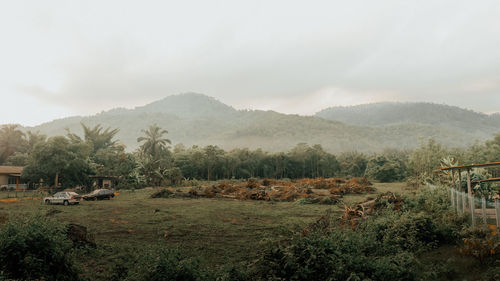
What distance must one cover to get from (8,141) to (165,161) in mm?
28384

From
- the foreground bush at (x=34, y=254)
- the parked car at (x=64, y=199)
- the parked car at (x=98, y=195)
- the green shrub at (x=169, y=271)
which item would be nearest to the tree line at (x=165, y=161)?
the parked car at (x=98, y=195)

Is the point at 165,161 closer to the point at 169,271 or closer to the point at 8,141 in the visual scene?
the point at 8,141

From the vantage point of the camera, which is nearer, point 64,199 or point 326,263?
point 326,263

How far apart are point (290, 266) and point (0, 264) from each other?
19.6 feet

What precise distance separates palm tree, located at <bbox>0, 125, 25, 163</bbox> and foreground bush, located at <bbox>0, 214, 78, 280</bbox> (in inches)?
2439

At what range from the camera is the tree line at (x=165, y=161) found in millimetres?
36875

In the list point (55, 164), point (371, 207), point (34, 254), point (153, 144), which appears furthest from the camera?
point (153, 144)

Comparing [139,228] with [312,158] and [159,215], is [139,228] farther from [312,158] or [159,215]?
[312,158]

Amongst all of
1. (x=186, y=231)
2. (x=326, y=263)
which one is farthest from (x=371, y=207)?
(x=326, y=263)

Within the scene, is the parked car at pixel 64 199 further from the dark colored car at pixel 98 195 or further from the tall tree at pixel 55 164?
the tall tree at pixel 55 164

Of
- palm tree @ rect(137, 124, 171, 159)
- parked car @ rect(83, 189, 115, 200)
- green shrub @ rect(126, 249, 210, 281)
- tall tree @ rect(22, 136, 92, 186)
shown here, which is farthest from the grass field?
palm tree @ rect(137, 124, 171, 159)

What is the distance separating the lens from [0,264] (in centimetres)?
691

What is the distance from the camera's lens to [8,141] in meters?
58.2

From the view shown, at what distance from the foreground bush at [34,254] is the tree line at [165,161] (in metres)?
28.1
